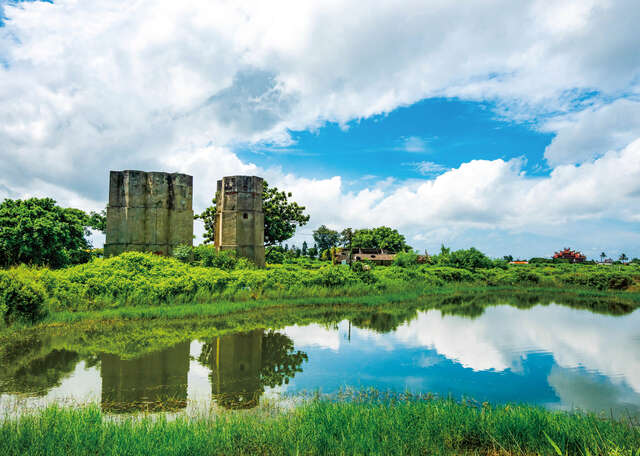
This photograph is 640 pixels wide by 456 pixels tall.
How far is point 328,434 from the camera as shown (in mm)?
4184

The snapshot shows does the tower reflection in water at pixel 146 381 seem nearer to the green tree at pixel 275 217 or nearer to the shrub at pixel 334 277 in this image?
the shrub at pixel 334 277

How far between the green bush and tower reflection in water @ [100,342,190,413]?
12.3ft

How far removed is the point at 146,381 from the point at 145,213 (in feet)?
44.9

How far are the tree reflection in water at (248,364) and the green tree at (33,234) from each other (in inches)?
484

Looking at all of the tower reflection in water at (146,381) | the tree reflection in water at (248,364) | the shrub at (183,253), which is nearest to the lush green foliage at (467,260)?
the shrub at (183,253)

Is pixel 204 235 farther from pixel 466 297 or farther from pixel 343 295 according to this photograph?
pixel 466 297

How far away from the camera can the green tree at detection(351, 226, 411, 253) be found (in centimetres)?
5831

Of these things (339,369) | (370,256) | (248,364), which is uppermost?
(370,256)

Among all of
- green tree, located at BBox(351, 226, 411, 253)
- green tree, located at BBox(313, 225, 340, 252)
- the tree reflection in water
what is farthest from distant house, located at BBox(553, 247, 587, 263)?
the tree reflection in water

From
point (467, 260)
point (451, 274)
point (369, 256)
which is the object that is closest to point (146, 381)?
point (451, 274)

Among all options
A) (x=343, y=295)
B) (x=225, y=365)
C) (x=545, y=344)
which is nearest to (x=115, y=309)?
(x=225, y=365)

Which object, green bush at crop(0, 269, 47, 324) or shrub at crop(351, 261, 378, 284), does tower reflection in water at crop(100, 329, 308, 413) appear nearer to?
green bush at crop(0, 269, 47, 324)

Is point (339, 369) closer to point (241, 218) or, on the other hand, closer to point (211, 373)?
point (211, 373)

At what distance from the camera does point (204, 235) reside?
30.8 metres
